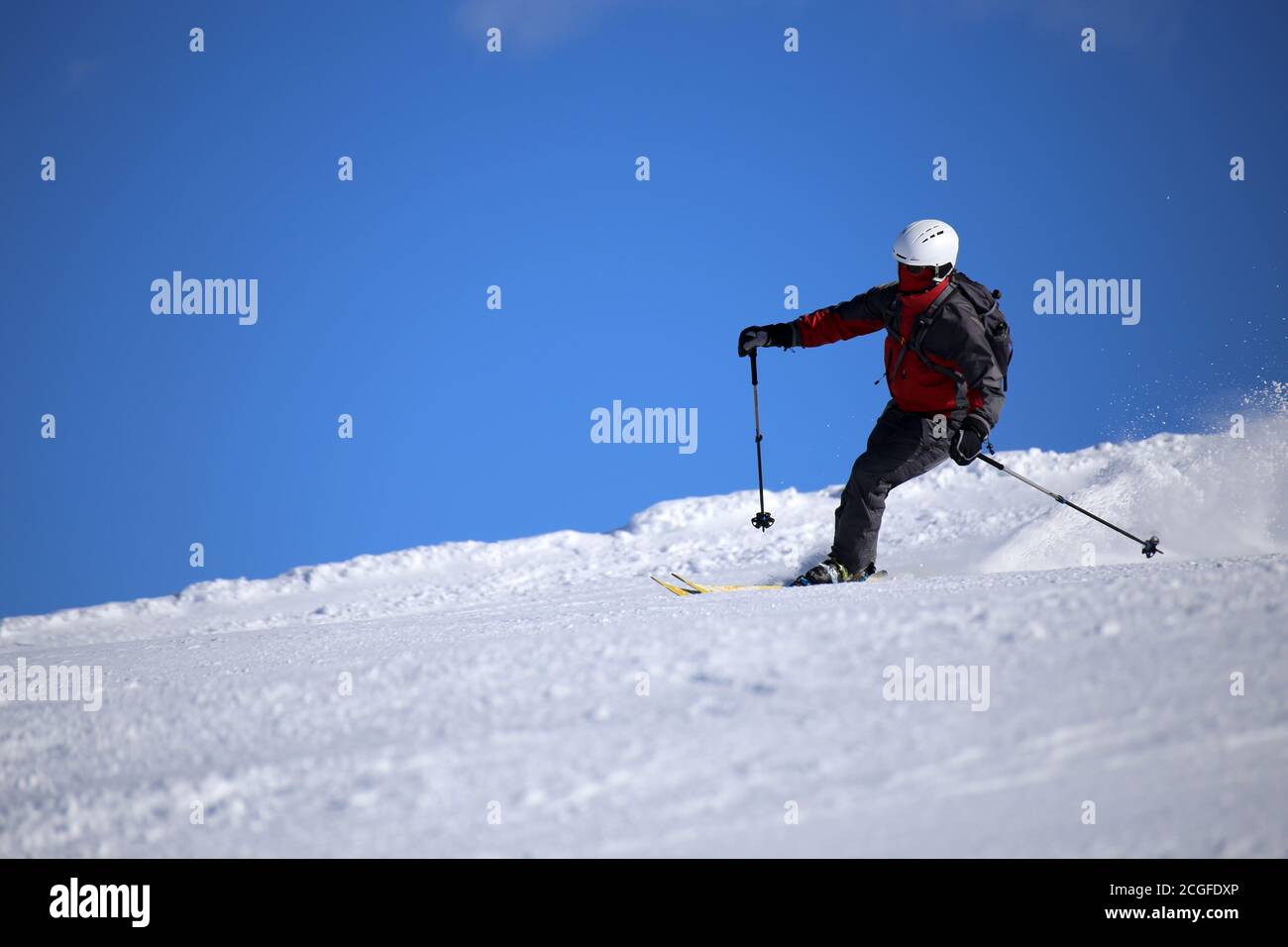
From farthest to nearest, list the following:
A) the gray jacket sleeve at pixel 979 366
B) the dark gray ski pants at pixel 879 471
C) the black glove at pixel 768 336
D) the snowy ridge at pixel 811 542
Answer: the snowy ridge at pixel 811 542 → the black glove at pixel 768 336 → the dark gray ski pants at pixel 879 471 → the gray jacket sleeve at pixel 979 366

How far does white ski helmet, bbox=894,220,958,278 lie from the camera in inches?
269

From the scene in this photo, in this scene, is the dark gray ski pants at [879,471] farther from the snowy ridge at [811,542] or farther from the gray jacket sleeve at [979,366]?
the snowy ridge at [811,542]

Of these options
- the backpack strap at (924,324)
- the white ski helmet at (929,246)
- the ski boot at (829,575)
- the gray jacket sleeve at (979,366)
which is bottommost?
the ski boot at (829,575)

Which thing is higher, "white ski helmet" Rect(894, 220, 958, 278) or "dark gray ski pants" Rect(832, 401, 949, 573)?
"white ski helmet" Rect(894, 220, 958, 278)

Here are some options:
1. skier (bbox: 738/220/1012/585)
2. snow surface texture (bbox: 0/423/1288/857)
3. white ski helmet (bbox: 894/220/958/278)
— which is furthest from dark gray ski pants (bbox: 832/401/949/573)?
snow surface texture (bbox: 0/423/1288/857)

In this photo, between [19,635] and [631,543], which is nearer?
[19,635]

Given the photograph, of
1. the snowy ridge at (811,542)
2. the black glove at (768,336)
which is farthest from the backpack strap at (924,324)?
the snowy ridge at (811,542)

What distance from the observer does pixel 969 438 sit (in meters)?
6.66

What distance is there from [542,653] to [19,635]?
8281 millimetres

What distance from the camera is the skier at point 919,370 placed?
6789 mm

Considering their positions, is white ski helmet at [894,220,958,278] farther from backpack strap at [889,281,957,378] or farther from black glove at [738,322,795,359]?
black glove at [738,322,795,359]

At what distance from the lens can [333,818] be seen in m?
3.21
